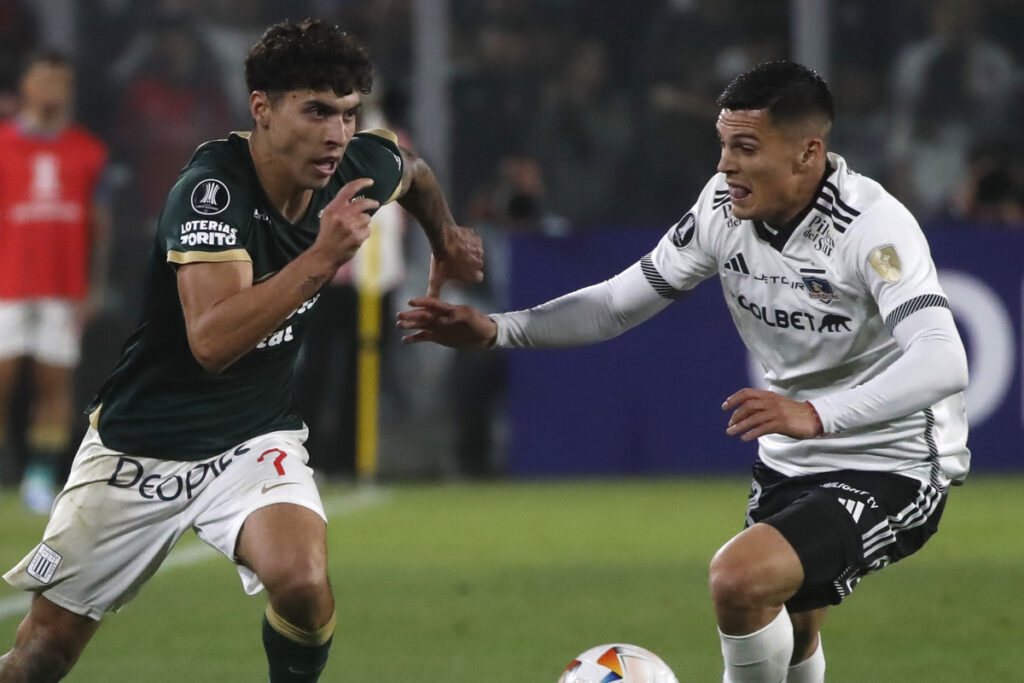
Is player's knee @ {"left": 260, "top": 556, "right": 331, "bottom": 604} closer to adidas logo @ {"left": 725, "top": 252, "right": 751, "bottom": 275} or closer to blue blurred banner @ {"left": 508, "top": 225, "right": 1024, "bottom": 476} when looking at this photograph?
adidas logo @ {"left": 725, "top": 252, "right": 751, "bottom": 275}

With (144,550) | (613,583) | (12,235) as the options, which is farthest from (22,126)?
(144,550)

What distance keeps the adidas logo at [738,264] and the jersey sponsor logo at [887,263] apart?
0.40 metres

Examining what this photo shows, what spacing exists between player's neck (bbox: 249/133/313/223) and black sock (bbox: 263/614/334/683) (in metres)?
1.07

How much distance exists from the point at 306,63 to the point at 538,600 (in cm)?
310

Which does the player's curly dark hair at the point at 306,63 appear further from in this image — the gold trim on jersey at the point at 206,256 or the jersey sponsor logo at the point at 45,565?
the jersey sponsor logo at the point at 45,565

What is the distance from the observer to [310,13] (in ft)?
43.0

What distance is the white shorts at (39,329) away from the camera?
10.6m

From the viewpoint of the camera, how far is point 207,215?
467 centimetres

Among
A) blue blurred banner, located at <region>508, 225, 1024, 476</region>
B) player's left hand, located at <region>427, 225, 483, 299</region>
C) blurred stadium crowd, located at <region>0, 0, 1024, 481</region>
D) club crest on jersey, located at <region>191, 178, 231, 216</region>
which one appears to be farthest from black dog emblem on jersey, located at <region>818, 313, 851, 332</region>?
blurred stadium crowd, located at <region>0, 0, 1024, 481</region>

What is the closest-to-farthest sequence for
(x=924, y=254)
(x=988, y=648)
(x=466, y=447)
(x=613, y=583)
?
1. (x=924, y=254)
2. (x=988, y=648)
3. (x=613, y=583)
4. (x=466, y=447)

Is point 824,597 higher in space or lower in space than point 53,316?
higher

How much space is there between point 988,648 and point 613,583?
1.92m

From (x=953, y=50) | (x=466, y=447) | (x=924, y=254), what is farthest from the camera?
(x=953, y=50)

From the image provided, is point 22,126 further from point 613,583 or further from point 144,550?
point 144,550
